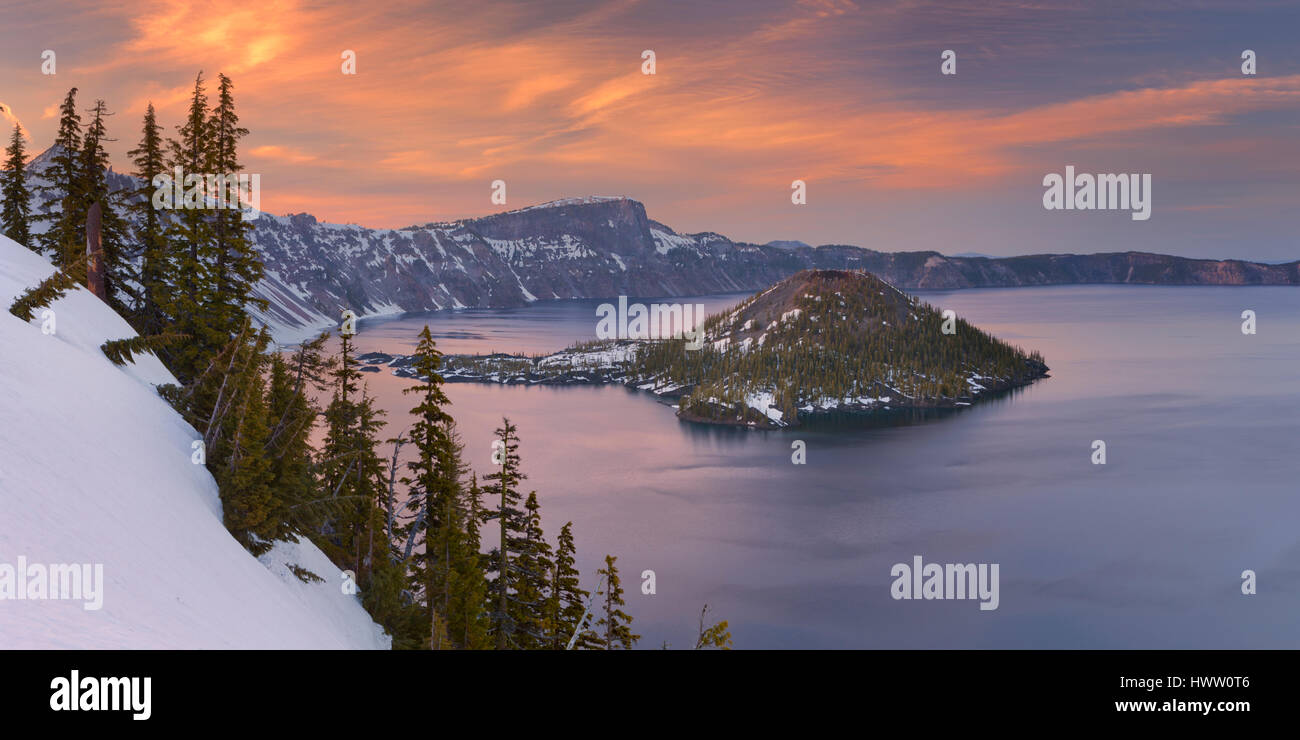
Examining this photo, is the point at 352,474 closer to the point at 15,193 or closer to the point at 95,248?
the point at 95,248

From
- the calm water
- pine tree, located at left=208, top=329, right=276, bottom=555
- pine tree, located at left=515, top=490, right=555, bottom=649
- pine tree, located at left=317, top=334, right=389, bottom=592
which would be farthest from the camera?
the calm water

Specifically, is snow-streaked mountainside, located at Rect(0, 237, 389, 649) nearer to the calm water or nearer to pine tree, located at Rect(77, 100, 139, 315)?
pine tree, located at Rect(77, 100, 139, 315)

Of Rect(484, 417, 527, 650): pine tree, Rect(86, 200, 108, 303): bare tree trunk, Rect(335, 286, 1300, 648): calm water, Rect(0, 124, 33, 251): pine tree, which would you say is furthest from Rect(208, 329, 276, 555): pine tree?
Rect(335, 286, 1300, 648): calm water

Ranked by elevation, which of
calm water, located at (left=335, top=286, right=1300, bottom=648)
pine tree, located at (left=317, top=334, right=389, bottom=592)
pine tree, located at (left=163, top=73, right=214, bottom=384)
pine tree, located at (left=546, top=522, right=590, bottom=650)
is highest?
pine tree, located at (left=163, top=73, right=214, bottom=384)

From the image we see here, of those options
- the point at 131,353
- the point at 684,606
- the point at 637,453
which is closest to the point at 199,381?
the point at 131,353

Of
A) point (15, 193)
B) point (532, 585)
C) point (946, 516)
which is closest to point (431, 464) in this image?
point (532, 585)

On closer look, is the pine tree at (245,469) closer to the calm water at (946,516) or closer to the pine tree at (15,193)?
the pine tree at (15,193)

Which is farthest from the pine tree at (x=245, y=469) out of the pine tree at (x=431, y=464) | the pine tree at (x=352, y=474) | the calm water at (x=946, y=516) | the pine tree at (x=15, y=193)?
the calm water at (x=946, y=516)
